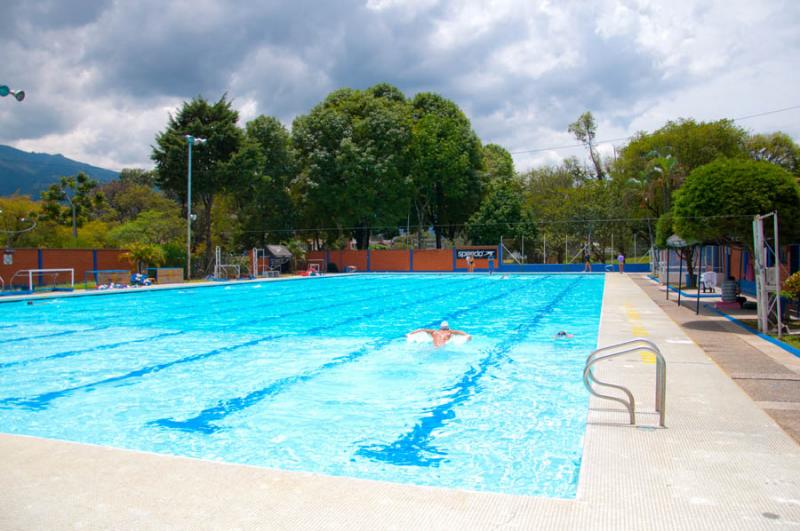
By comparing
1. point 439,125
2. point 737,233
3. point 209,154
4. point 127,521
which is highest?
point 439,125

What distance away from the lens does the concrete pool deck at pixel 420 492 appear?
10.4 ft

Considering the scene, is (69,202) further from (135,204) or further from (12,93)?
(12,93)

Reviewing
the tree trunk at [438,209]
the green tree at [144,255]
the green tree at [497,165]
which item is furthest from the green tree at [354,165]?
the green tree at [144,255]

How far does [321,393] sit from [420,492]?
166 inches

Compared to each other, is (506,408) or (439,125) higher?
(439,125)

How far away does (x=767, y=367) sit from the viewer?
7641mm

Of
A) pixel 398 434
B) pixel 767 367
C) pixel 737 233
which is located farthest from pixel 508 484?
pixel 737 233

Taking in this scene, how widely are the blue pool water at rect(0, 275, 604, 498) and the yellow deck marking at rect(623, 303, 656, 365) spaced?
2.98 feet

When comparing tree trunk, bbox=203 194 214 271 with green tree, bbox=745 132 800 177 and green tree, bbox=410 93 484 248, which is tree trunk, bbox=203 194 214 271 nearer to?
green tree, bbox=410 93 484 248

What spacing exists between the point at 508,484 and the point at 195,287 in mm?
23933

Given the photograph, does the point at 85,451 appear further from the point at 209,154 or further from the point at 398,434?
the point at 209,154

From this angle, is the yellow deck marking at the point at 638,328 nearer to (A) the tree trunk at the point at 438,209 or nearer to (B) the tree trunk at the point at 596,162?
(A) the tree trunk at the point at 438,209

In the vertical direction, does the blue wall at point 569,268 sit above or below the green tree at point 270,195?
below

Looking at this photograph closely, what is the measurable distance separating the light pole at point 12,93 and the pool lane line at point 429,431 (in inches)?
434
